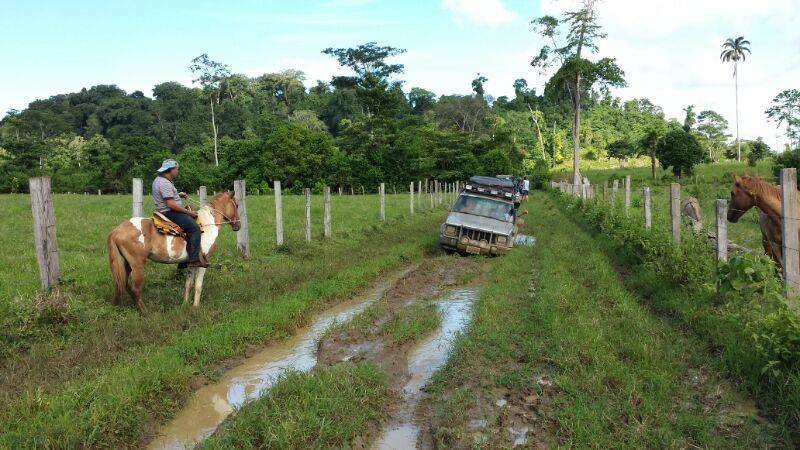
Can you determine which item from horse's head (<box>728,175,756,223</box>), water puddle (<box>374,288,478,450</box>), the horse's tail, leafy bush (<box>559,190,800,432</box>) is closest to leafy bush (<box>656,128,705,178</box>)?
leafy bush (<box>559,190,800,432</box>)

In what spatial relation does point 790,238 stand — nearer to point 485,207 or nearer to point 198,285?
point 198,285

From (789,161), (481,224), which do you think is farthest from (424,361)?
(789,161)

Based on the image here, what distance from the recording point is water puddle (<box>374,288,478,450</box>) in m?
4.59

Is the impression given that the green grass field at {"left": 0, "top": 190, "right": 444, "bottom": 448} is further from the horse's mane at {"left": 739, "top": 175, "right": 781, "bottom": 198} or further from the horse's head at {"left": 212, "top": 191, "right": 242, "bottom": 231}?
the horse's mane at {"left": 739, "top": 175, "right": 781, "bottom": 198}

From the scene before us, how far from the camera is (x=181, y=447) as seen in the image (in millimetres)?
4449

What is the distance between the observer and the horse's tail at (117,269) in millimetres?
7566

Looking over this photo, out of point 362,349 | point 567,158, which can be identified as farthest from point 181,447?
point 567,158

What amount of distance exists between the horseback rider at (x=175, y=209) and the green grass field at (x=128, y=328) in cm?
85

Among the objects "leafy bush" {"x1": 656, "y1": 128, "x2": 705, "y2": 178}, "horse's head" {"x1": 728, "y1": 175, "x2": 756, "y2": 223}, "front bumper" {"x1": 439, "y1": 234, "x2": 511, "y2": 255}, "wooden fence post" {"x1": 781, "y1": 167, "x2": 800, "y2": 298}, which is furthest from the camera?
"leafy bush" {"x1": 656, "y1": 128, "x2": 705, "y2": 178}

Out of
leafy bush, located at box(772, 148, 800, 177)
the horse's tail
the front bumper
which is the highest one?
leafy bush, located at box(772, 148, 800, 177)

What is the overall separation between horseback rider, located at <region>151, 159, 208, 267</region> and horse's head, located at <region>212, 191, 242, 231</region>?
0.74m

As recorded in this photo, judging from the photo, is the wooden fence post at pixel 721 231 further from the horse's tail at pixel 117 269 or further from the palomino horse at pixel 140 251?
the horse's tail at pixel 117 269

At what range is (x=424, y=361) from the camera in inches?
255

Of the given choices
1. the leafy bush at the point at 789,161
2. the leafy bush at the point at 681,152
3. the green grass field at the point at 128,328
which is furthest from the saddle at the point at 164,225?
the leafy bush at the point at 681,152
